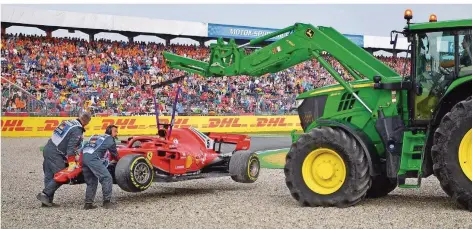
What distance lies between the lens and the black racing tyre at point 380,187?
9531 mm

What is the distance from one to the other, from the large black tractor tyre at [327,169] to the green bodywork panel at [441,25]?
169 cm

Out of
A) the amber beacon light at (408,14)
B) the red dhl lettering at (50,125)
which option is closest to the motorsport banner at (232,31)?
the red dhl lettering at (50,125)

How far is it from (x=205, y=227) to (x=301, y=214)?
1.39m

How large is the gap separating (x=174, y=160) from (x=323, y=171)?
8.93 ft

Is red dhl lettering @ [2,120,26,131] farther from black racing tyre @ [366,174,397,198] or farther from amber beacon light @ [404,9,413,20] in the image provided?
amber beacon light @ [404,9,413,20]

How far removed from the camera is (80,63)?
111 ft

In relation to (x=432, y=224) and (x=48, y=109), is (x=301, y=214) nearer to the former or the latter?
(x=432, y=224)

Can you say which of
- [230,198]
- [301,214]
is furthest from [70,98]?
[301,214]

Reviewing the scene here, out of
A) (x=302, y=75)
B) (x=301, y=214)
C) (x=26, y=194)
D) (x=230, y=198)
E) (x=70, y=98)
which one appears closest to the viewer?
(x=301, y=214)

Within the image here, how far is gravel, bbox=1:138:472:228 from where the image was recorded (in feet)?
24.7

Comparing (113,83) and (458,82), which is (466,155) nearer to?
(458,82)

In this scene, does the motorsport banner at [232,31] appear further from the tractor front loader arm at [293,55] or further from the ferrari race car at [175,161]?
the tractor front loader arm at [293,55]

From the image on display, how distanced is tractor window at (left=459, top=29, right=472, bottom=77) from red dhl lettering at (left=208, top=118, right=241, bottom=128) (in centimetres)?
2195

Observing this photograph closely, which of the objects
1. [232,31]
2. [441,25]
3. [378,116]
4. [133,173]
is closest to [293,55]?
[378,116]
